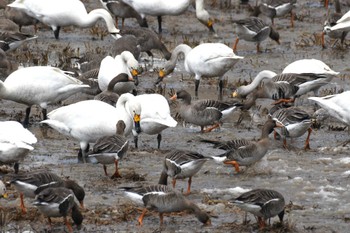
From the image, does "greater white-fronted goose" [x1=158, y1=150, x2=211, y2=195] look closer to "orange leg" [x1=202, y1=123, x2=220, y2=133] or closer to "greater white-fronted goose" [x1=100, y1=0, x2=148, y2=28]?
"orange leg" [x1=202, y1=123, x2=220, y2=133]

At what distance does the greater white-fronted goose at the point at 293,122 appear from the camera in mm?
13727

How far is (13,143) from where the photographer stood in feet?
37.7

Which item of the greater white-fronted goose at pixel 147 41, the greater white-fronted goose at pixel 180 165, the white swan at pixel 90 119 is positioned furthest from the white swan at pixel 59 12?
the greater white-fronted goose at pixel 180 165

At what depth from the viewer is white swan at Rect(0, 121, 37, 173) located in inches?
451

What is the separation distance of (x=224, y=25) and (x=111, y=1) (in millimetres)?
2905

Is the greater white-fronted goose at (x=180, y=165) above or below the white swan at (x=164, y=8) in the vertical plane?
above

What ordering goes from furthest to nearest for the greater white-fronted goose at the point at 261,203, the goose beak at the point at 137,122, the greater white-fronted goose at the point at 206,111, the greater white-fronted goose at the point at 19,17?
the greater white-fronted goose at the point at 19,17 → the greater white-fronted goose at the point at 206,111 → the goose beak at the point at 137,122 → the greater white-fronted goose at the point at 261,203

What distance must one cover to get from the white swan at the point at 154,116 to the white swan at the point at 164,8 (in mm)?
7871

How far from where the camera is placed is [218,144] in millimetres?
12367

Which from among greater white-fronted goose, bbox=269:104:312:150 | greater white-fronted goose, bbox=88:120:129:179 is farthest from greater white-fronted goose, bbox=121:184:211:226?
greater white-fronted goose, bbox=269:104:312:150

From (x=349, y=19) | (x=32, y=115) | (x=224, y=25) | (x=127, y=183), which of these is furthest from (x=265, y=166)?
(x=224, y=25)

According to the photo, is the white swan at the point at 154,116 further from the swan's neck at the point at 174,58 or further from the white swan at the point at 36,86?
the swan's neck at the point at 174,58

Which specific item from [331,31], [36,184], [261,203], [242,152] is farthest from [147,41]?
[261,203]

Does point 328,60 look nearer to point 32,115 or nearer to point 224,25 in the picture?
point 224,25
